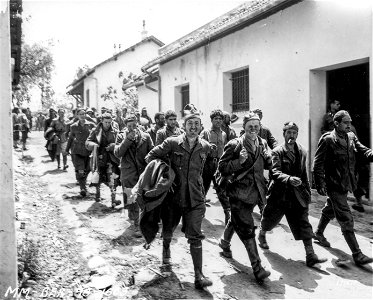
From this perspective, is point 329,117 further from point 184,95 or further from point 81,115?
point 184,95

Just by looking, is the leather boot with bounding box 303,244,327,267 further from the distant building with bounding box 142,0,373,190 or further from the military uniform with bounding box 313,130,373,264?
the distant building with bounding box 142,0,373,190

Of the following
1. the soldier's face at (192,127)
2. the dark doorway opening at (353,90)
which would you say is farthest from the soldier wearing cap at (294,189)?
the dark doorway opening at (353,90)

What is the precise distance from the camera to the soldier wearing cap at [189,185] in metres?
3.89

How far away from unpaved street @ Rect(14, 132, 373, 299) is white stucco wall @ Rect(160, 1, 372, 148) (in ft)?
8.54

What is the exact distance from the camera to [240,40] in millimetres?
9758

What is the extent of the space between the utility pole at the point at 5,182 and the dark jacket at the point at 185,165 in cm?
150

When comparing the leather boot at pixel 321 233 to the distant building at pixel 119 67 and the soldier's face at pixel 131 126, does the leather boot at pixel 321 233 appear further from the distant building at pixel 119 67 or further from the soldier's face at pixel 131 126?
the distant building at pixel 119 67

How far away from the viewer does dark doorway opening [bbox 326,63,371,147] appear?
26.7 feet

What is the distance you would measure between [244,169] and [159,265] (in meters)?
1.51

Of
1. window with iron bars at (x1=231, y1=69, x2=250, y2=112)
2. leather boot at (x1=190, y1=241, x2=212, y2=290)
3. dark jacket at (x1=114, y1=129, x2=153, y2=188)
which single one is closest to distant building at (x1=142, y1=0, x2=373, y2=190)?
window with iron bars at (x1=231, y1=69, x2=250, y2=112)

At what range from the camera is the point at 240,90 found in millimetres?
10289

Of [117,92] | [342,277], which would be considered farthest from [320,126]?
[117,92]

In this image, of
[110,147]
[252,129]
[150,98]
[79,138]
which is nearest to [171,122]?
[110,147]

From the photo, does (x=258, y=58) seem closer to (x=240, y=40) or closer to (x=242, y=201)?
(x=240, y=40)
